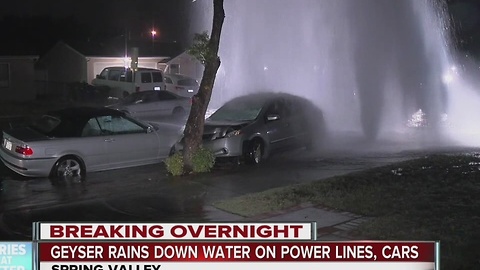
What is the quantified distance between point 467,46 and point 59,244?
181 ft

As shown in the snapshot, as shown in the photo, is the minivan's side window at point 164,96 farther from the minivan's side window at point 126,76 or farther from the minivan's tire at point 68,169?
the minivan's tire at point 68,169

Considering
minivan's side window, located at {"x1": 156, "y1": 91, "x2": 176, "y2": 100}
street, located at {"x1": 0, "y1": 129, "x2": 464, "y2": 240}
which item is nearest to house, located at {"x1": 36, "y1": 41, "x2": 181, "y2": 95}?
minivan's side window, located at {"x1": 156, "y1": 91, "x2": 176, "y2": 100}

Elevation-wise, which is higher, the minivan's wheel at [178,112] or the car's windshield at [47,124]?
→ the minivan's wheel at [178,112]

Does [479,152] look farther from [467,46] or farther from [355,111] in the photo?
[467,46]

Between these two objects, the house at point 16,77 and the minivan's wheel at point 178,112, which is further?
the house at point 16,77

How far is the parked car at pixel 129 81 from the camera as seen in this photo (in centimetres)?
3241

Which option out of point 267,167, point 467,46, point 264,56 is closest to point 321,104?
point 264,56

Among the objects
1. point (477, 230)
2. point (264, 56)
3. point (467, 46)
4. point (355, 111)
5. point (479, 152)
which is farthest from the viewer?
point (467, 46)

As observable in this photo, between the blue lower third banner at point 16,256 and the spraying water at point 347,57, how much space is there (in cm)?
1649

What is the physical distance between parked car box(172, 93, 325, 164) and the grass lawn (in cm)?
264

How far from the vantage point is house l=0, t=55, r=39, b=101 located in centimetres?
3472

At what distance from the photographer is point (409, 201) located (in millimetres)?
9000

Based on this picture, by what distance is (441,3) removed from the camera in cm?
2353

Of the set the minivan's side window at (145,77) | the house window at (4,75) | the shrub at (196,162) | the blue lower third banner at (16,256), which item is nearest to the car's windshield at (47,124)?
the shrub at (196,162)
